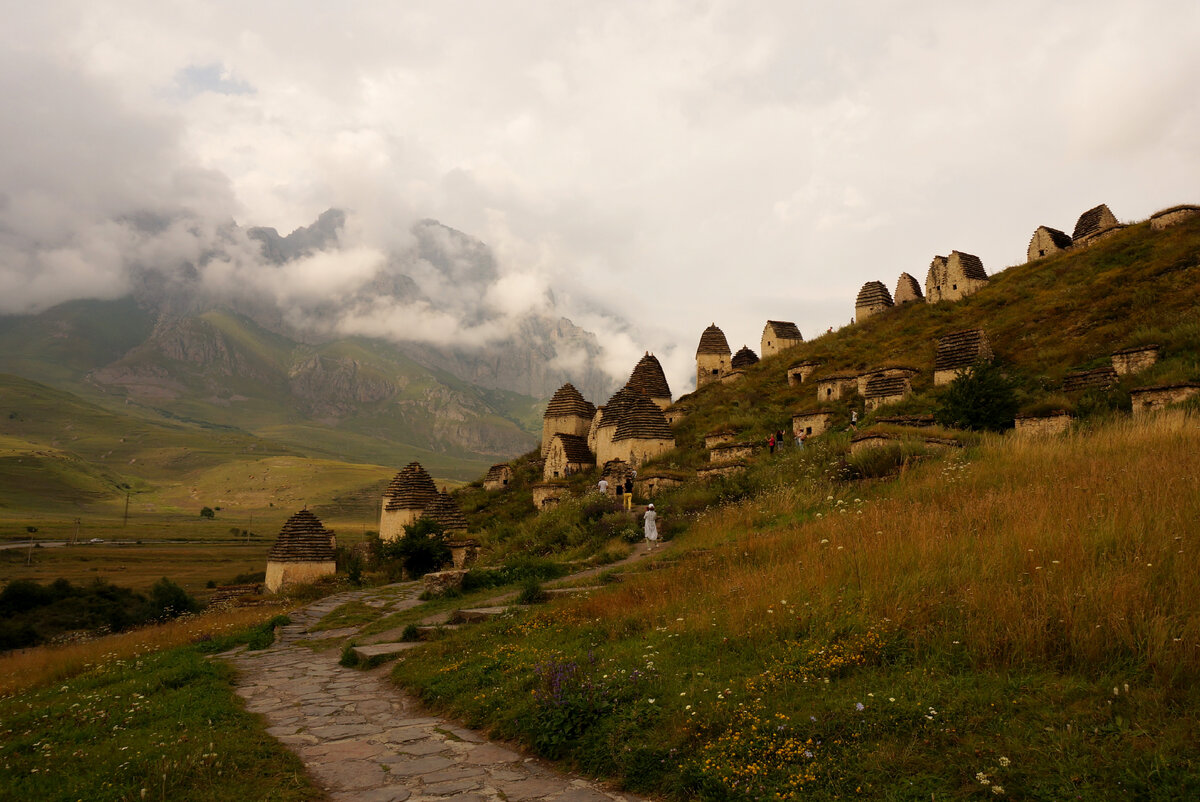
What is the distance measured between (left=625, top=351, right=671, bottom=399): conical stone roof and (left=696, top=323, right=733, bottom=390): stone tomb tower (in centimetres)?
586

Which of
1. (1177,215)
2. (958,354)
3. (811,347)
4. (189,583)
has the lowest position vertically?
(189,583)

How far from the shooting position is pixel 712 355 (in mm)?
53031

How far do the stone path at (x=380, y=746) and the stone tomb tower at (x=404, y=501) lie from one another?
63.5 ft

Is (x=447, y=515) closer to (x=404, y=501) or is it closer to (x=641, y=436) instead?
(x=404, y=501)

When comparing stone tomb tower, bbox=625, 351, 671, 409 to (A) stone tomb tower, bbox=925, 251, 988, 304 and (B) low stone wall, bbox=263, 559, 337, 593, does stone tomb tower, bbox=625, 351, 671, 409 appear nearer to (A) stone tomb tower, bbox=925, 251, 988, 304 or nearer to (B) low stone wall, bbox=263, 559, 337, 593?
(A) stone tomb tower, bbox=925, 251, 988, 304

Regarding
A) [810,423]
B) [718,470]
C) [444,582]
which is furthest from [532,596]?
[810,423]

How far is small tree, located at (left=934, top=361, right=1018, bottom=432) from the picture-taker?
19812 millimetres

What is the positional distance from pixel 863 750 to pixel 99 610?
158ft

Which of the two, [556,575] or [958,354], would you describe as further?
[958,354]

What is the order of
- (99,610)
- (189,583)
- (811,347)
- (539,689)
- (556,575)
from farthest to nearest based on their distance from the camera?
(189,583), (811,347), (99,610), (556,575), (539,689)

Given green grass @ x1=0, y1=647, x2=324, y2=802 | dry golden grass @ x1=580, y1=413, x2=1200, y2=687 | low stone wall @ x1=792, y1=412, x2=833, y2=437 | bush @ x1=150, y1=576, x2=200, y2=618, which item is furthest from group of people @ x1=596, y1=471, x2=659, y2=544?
bush @ x1=150, y1=576, x2=200, y2=618

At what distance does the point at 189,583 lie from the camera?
2324 inches

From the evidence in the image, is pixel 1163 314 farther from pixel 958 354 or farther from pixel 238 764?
pixel 238 764

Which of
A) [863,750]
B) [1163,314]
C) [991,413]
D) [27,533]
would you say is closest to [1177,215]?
[1163,314]
